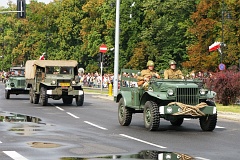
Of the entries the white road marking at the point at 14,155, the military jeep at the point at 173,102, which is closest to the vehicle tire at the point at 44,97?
the military jeep at the point at 173,102

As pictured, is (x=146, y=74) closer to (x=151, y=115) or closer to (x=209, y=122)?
(x=151, y=115)

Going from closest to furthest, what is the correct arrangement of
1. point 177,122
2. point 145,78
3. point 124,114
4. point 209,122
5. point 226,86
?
point 209,122 → point 145,78 → point 124,114 → point 177,122 → point 226,86

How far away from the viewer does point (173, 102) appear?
18484 millimetres

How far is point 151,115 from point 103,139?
2716 mm

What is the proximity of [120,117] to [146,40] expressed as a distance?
62.8m

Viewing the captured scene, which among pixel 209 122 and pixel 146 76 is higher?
pixel 146 76

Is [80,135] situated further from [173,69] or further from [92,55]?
[92,55]

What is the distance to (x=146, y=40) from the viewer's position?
83.2 metres

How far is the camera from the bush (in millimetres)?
32125

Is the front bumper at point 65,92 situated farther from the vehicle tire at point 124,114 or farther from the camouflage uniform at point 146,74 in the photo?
the camouflage uniform at point 146,74

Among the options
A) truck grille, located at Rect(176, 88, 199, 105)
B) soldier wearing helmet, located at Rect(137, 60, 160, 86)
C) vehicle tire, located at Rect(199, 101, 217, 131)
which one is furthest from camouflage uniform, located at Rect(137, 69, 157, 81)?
vehicle tire, located at Rect(199, 101, 217, 131)

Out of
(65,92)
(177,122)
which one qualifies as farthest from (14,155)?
(65,92)

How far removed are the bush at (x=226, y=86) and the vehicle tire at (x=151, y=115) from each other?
13.8 metres

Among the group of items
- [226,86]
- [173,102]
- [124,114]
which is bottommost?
[124,114]
